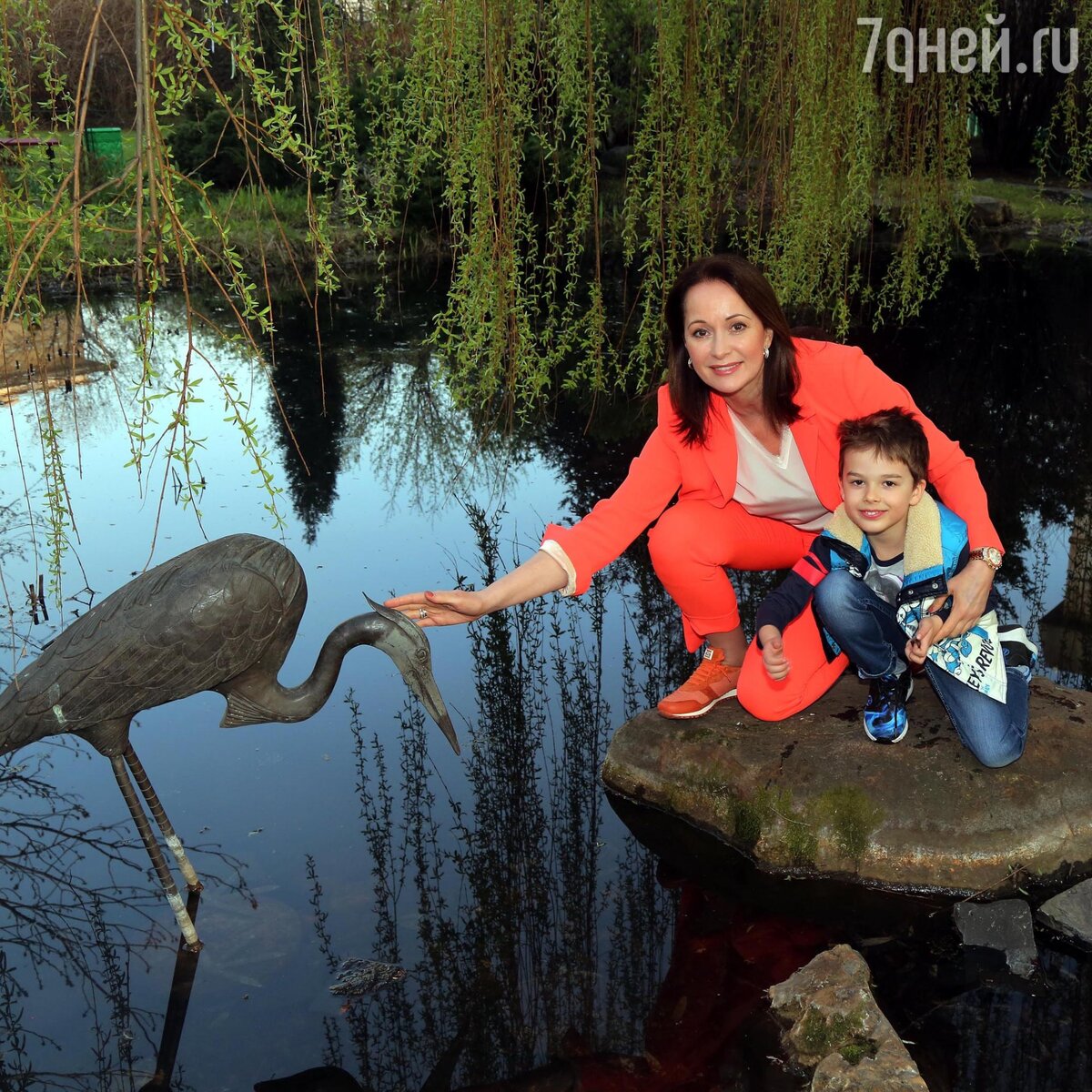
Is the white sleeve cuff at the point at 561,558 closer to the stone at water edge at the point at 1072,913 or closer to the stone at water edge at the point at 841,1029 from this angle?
the stone at water edge at the point at 841,1029

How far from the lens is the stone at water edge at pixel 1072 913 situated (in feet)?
8.03

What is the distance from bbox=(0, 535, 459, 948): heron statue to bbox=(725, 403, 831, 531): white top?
3.08 ft

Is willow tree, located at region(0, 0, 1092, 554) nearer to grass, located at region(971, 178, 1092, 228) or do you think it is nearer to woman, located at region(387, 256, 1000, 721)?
woman, located at region(387, 256, 1000, 721)

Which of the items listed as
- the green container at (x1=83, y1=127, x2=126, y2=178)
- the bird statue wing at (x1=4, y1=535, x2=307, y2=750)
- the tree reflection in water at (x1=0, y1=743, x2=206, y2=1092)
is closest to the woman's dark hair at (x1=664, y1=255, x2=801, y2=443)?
the bird statue wing at (x1=4, y1=535, x2=307, y2=750)

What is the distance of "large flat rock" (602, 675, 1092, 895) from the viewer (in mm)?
2641

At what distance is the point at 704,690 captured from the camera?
3.08 meters

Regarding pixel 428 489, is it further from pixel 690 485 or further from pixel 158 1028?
pixel 158 1028

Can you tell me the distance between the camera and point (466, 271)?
313cm

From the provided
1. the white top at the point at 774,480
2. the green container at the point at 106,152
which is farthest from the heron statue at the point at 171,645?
the green container at the point at 106,152

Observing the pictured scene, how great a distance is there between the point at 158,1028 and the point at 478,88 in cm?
211

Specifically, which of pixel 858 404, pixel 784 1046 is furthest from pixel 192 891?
pixel 858 404

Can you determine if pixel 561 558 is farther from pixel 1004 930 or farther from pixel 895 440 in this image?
pixel 1004 930

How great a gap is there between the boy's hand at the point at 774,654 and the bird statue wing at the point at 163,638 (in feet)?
3.12

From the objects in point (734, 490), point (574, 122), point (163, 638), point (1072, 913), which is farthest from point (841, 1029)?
point (574, 122)
